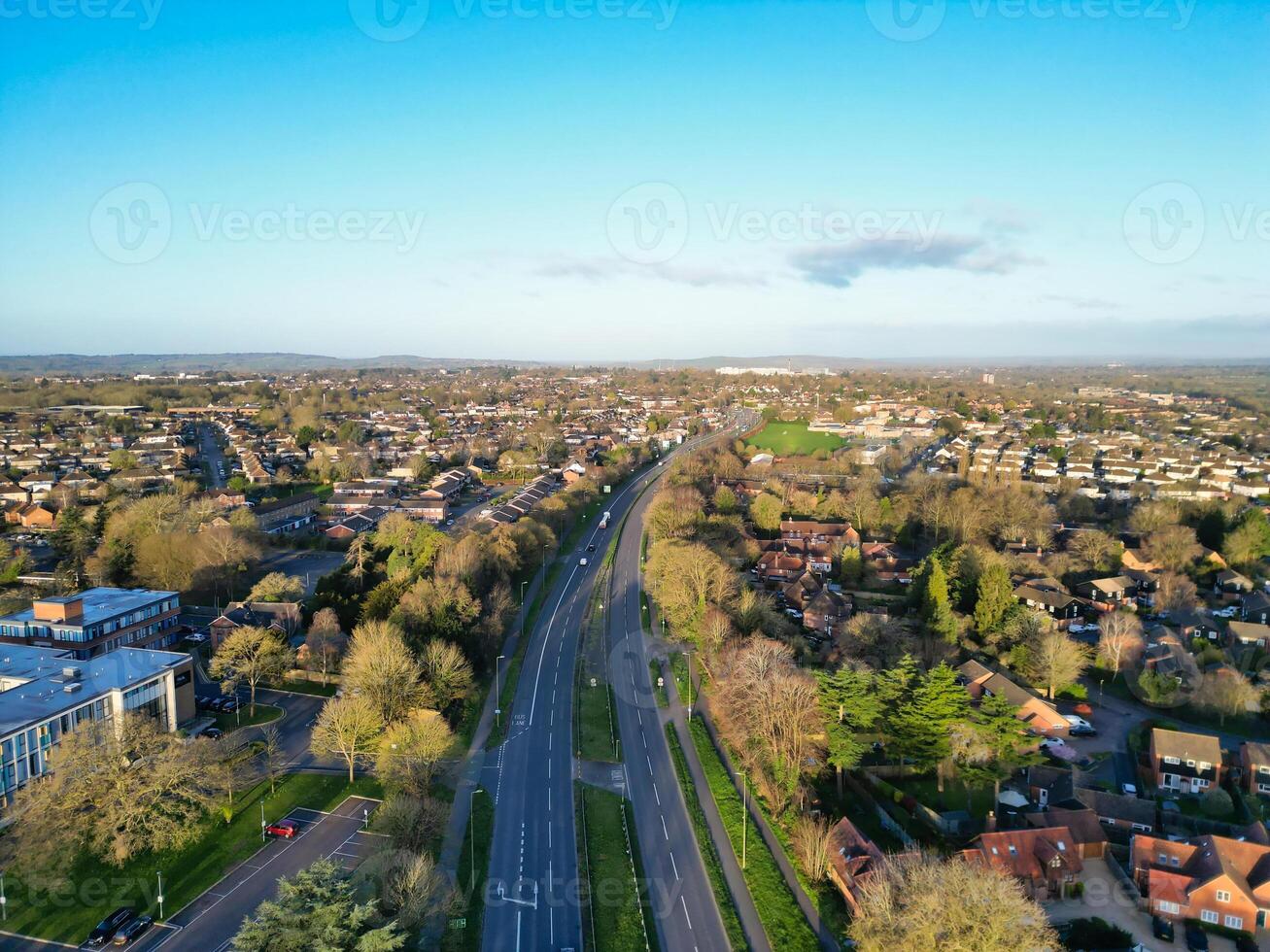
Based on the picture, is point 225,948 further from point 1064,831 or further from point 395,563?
point 395,563

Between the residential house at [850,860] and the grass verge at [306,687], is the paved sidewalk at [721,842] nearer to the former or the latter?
the residential house at [850,860]

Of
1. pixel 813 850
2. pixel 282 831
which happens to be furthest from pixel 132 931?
pixel 813 850

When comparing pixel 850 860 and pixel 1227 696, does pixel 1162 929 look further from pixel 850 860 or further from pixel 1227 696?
pixel 1227 696

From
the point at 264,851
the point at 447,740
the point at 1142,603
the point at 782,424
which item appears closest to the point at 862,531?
the point at 1142,603

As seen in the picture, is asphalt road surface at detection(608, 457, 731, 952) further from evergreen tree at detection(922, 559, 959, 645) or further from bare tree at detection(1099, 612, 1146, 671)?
bare tree at detection(1099, 612, 1146, 671)

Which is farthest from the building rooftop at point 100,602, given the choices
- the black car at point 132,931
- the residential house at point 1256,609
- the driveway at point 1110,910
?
the residential house at point 1256,609
